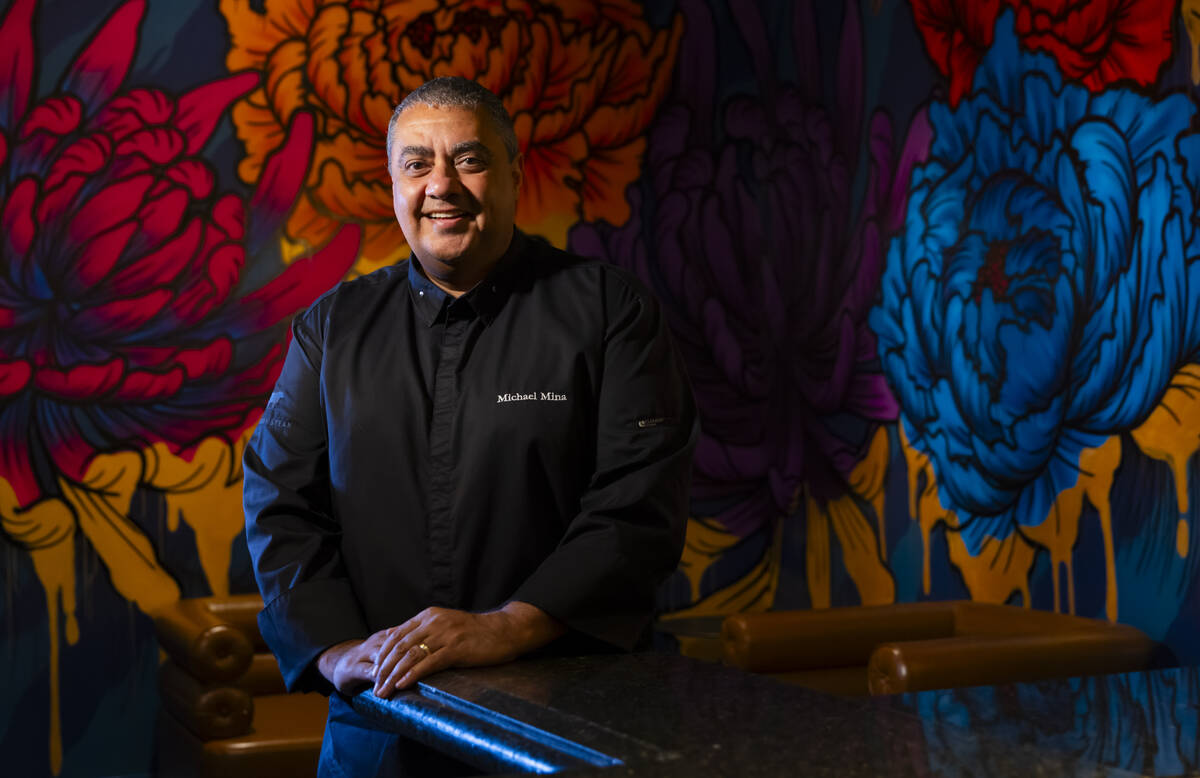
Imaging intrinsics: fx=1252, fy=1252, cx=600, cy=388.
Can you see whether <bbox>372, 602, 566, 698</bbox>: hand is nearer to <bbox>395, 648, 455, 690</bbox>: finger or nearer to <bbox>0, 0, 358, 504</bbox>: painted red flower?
<bbox>395, 648, 455, 690</bbox>: finger

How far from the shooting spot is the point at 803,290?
4840 millimetres

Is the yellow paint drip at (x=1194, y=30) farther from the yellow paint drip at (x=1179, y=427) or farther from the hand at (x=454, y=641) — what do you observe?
the hand at (x=454, y=641)

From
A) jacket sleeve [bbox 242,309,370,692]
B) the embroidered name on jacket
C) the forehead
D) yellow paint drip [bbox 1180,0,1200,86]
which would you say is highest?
yellow paint drip [bbox 1180,0,1200,86]

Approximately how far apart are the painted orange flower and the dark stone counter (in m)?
3.43

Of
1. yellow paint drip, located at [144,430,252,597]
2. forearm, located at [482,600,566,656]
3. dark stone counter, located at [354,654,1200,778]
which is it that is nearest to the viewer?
dark stone counter, located at [354,654,1200,778]

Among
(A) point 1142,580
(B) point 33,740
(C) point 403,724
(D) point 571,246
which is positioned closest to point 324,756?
(C) point 403,724

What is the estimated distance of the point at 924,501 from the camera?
4188mm

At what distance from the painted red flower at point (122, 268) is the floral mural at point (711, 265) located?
0.4 inches

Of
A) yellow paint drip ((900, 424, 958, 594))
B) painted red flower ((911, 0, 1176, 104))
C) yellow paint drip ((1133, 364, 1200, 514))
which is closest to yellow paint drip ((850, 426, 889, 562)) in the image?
yellow paint drip ((900, 424, 958, 594))

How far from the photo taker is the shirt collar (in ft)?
5.77

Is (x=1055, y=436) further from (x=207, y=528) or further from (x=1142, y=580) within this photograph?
(x=207, y=528)

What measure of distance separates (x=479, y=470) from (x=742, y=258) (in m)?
3.49

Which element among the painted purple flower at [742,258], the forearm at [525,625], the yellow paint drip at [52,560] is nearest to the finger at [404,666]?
the forearm at [525,625]

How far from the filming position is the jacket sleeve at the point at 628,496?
1.55m
